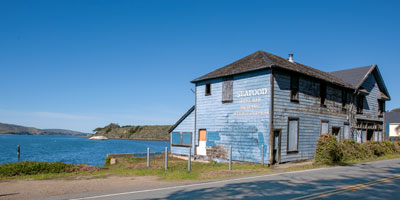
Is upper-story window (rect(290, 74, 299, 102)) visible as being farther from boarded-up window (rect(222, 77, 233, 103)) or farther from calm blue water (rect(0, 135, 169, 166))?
calm blue water (rect(0, 135, 169, 166))

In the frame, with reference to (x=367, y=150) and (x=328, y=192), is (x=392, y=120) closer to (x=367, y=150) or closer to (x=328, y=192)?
(x=367, y=150)

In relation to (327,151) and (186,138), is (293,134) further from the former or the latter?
(186,138)

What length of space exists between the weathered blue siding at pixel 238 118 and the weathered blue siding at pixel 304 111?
0.85m

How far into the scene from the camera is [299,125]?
813 inches

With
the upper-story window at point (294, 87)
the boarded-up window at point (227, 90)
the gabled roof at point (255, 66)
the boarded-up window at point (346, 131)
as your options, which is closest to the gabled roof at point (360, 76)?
the boarded-up window at point (346, 131)

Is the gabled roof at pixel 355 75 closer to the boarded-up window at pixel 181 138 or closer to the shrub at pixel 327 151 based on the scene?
the shrub at pixel 327 151

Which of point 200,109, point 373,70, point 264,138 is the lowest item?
point 264,138

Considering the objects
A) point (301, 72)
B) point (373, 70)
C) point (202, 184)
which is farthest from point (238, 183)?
point (373, 70)

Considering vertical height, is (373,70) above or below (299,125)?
above

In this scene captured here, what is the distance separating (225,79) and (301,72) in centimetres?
535

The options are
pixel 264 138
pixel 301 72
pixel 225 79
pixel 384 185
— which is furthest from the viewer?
pixel 225 79

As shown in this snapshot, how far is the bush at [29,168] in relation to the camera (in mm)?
14086

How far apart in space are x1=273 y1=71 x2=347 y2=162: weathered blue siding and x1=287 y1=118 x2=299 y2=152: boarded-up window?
31 cm

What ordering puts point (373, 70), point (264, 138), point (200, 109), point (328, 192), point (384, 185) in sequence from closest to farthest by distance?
point (328, 192) → point (384, 185) → point (264, 138) → point (200, 109) → point (373, 70)
